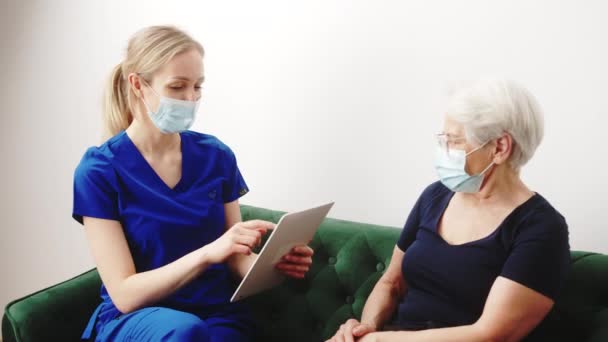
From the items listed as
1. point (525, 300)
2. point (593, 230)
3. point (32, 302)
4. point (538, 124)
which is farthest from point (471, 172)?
point (32, 302)

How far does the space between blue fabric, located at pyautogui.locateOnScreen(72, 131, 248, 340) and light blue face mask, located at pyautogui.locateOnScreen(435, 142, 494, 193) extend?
64 centimetres

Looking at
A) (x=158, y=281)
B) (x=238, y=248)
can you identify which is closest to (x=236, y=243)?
(x=238, y=248)

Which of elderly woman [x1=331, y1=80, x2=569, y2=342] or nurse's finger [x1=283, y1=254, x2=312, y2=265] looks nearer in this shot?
elderly woman [x1=331, y1=80, x2=569, y2=342]

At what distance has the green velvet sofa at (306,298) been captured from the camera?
172cm

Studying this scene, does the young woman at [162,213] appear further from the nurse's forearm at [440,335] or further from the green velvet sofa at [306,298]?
the nurse's forearm at [440,335]

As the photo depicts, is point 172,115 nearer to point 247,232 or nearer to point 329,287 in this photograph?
point 247,232

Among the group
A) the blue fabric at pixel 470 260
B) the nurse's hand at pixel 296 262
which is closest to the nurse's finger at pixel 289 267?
the nurse's hand at pixel 296 262

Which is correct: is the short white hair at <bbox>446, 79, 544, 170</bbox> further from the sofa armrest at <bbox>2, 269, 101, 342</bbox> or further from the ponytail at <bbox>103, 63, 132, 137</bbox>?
the sofa armrest at <bbox>2, 269, 101, 342</bbox>

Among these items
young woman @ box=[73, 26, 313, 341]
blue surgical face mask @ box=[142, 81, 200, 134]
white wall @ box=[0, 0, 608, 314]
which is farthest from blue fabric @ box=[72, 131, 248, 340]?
white wall @ box=[0, 0, 608, 314]

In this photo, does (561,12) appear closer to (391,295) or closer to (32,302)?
(391,295)

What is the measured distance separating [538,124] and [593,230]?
1.47 feet

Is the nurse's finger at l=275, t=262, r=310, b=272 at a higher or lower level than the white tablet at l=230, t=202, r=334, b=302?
lower

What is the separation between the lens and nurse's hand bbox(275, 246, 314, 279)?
177cm

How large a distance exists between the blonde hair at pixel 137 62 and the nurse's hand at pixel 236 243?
476 mm
